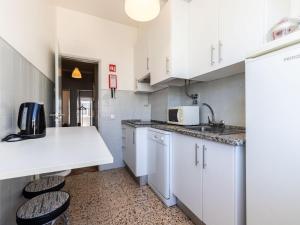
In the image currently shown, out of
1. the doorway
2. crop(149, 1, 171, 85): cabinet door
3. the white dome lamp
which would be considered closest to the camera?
the white dome lamp

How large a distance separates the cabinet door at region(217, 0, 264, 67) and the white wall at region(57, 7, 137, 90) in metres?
2.09

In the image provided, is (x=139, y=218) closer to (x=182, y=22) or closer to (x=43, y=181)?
(x=43, y=181)

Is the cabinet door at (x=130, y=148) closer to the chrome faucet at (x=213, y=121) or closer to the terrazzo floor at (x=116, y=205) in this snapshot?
the terrazzo floor at (x=116, y=205)

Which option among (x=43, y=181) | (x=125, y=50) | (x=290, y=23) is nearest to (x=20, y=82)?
(x=43, y=181)

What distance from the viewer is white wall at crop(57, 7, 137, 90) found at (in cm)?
276

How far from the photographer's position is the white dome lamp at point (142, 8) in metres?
1.31

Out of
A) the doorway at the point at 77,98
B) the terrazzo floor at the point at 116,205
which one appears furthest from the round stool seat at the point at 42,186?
the doorway at the point at 77,98

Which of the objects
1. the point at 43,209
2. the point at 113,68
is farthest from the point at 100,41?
the point at 43,209

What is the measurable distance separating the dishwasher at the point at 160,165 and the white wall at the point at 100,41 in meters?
1.50

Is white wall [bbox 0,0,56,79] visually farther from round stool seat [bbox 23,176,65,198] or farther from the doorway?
the doorway

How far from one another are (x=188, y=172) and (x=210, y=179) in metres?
0.28

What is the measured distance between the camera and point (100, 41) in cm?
303

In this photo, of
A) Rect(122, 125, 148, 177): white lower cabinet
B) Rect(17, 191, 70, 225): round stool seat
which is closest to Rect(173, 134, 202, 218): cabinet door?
Rect(122, 125, 148, 177): white lower cabinet

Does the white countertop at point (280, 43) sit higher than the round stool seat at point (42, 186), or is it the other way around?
the white countertop at point (280, 43)
